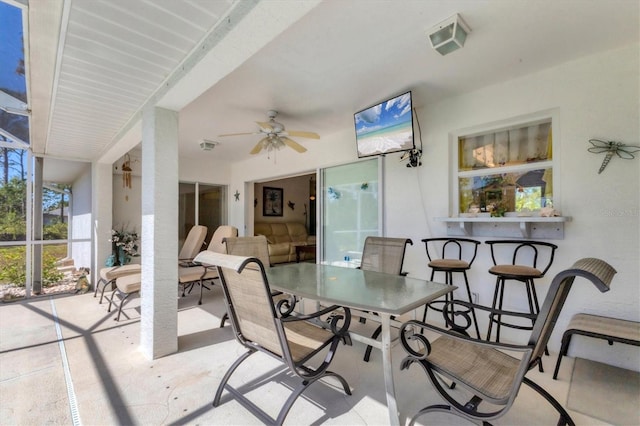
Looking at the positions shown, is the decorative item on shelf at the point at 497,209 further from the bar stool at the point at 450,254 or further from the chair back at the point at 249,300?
the chair back at the point at 249,300

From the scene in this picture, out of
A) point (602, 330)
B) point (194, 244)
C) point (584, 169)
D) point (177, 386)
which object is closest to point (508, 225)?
point (584, 169)

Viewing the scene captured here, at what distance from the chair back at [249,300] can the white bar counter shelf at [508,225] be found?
229cm

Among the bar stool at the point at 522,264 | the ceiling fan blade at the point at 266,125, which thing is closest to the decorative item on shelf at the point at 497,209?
the bar stool at the point at 522,264

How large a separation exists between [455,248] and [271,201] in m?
6.11

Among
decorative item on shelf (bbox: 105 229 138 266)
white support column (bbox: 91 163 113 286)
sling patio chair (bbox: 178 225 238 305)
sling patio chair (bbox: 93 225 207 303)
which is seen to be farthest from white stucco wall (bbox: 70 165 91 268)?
sling patio chair (bbox: 178 225 238 305)

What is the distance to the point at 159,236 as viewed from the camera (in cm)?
250

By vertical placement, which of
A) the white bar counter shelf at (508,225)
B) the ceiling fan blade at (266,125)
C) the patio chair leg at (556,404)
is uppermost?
the ceiling fan blade at (266,125)

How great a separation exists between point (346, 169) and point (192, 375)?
11.0 ft

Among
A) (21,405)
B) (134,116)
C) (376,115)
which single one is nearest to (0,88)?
(134,116)

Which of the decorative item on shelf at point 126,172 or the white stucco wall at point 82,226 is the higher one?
the decorative item on shelf at point 126,172

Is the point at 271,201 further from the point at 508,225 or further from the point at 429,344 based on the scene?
the point at 429,344

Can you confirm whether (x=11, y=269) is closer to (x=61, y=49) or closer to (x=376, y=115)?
(x=61, y=49)

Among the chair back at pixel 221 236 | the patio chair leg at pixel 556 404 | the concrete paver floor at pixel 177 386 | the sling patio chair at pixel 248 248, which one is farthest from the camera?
the chair back at pixel 221 236

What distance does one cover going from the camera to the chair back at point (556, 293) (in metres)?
1.12
